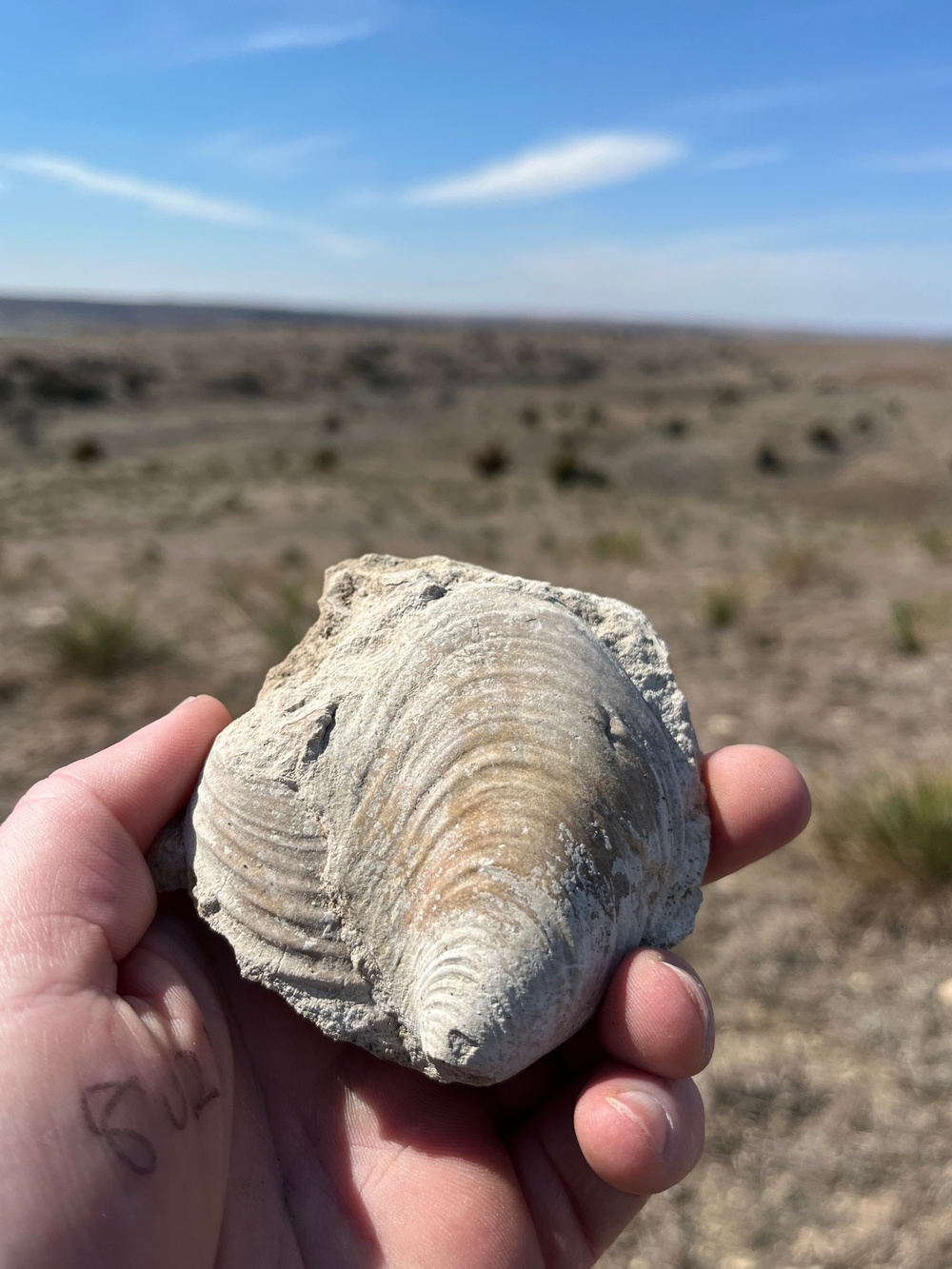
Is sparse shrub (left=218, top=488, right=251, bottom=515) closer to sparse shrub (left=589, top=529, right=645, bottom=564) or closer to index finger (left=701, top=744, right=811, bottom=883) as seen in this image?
sparse shrub (left=589, top=529, right=645, bottom=564)

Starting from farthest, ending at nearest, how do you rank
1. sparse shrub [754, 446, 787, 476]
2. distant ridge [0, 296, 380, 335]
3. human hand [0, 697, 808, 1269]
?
distant ridge [0, 296, 380, 335] → sparse shrub [754, 446, 787, 476] → human hand [0, 697, 808, 1269]

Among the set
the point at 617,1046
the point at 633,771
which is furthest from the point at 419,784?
the point at 617,1046

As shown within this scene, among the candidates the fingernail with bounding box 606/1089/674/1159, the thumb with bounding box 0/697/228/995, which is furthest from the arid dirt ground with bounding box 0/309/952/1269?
the thumb with bounding box 0/697/228/995

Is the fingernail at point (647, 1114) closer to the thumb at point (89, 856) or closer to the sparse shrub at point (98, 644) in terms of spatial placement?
the thumb at point (89, 856)

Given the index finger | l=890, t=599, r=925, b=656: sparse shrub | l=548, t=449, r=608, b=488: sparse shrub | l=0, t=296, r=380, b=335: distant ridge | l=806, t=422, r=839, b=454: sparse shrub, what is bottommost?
l=890, t=599, r=925, b=656: sparse shrub

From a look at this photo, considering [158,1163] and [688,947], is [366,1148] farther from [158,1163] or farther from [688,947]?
[688,947]

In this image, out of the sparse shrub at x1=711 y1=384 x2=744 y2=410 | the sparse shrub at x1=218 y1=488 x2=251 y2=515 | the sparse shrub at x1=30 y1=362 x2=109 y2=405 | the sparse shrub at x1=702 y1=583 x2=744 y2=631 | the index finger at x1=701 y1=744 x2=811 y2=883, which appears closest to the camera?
the index finger at x1=701 y1=744 x2=811 y2=883

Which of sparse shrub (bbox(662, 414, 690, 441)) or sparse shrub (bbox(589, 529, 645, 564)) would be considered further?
sparse shrub (bbox(662, 414, 690, 441))
